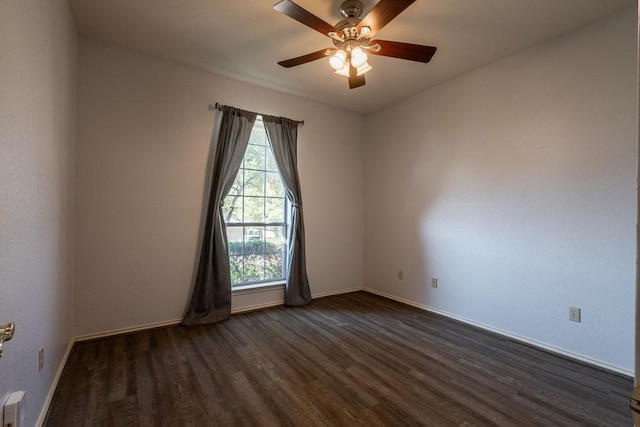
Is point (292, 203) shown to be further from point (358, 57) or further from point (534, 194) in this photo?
point (534, 194)

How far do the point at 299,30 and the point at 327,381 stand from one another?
2.77 meters

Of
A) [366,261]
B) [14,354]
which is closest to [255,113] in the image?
[366,261]

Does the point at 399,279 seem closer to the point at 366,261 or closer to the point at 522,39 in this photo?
the point at 366,261

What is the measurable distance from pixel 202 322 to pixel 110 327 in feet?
2.62

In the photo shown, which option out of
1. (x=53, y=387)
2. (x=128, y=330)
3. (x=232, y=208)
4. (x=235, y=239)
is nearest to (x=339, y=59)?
(x=232, y=208)

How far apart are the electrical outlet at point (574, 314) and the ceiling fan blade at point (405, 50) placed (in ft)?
7.66

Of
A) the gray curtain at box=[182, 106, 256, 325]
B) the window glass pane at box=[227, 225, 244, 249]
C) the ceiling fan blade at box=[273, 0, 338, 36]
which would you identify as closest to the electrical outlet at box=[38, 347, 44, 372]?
the gray curtain at box=[182, 106, 256, 325]

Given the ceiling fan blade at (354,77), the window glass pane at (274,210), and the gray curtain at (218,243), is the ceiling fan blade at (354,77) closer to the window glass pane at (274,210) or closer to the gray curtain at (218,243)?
the gray curtain at (218,243)

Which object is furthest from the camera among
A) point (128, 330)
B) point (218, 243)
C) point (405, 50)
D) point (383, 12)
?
point (218, 243)

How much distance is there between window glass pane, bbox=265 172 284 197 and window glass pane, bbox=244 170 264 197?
82 mm

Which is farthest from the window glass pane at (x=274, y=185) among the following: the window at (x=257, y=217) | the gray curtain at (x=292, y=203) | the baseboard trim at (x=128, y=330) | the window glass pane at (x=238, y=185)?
the baseboard trim at (x=128, y=330)

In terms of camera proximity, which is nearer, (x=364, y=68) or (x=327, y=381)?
(x=327, y=381)

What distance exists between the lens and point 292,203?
12.5ft

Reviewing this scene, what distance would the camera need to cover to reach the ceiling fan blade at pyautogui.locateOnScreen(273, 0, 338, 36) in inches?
Result: 69.6
